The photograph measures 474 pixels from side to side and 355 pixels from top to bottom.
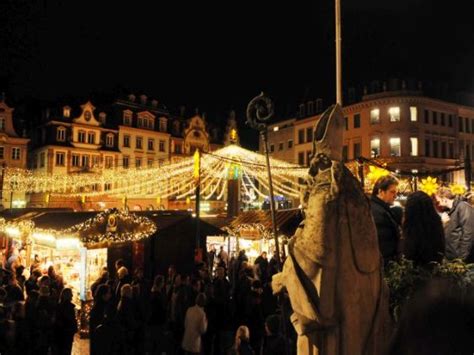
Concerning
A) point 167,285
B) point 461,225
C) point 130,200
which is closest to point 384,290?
point 461,225

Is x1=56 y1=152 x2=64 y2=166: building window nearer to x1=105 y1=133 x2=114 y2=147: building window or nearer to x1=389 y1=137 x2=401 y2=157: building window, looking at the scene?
x1=105 y1=133 x2=114 y2=147: building window

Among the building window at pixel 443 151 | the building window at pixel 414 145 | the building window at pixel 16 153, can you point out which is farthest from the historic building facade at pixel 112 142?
the building window at pixel 443 151

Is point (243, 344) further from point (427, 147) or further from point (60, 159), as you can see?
point (60, 159)

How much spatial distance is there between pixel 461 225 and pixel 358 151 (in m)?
44.3

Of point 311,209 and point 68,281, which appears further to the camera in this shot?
point 68,281

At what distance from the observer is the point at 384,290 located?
3.04m

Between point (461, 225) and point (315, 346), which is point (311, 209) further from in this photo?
point (461, 225)

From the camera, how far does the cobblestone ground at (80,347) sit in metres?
11.3

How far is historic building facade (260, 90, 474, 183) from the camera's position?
45.6 metres

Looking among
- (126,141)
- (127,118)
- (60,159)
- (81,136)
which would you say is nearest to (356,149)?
(126,141)

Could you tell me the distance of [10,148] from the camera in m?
47.9

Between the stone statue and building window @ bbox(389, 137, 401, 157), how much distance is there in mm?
45382

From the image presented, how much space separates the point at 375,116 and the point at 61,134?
3334 centimetres

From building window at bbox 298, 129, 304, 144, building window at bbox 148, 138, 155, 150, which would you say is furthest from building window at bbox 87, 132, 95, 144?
building window at bbox 298, 129, 304, 144
